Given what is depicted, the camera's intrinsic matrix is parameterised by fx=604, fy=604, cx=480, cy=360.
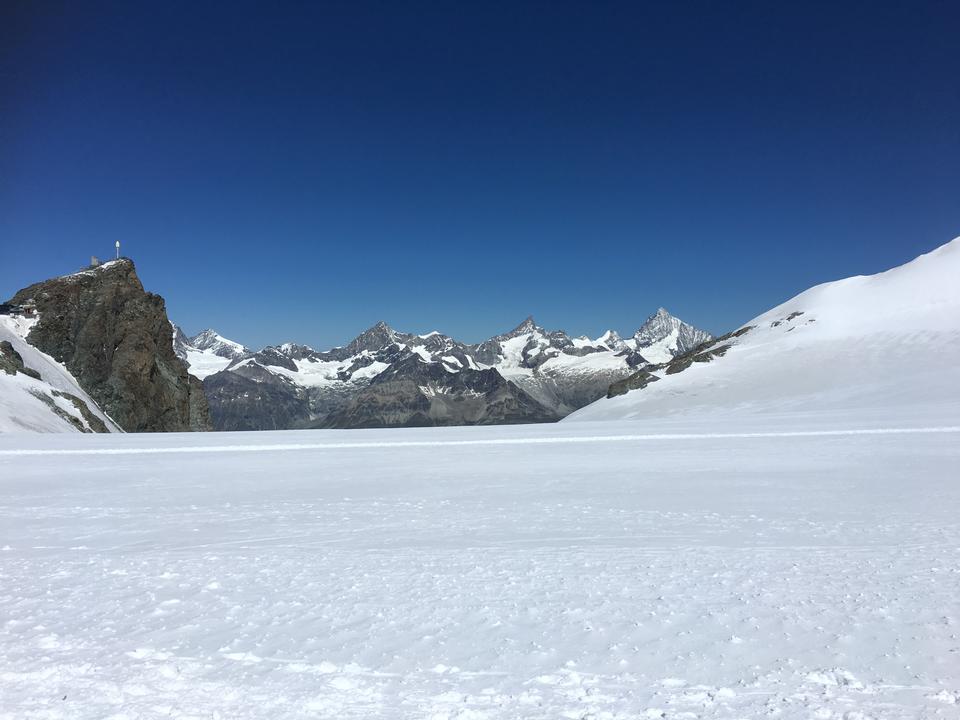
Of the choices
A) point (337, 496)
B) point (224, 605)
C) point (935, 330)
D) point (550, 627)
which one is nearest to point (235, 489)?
point (337, 496)

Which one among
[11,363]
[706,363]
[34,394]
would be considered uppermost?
[11,363]

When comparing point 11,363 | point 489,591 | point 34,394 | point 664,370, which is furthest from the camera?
point 664,370

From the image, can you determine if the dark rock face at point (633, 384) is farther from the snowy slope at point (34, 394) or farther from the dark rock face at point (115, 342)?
the dark rock face at point (115, 342)

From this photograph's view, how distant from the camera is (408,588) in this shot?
22.7ft

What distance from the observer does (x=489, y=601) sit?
6520mm

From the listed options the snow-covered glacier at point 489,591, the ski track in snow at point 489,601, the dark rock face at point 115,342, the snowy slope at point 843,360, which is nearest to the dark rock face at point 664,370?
the snowy slope at point 843,360

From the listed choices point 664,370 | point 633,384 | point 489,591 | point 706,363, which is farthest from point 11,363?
point 706,363

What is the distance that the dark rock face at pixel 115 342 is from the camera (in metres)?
65.5

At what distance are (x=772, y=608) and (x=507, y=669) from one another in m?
2.95

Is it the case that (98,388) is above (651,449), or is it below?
above

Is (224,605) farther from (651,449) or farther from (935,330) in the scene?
(935,330)

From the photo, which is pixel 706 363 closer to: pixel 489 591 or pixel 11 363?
pixel 489 591

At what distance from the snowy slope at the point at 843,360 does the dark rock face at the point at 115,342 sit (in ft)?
159

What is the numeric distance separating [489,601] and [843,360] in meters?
51.3
